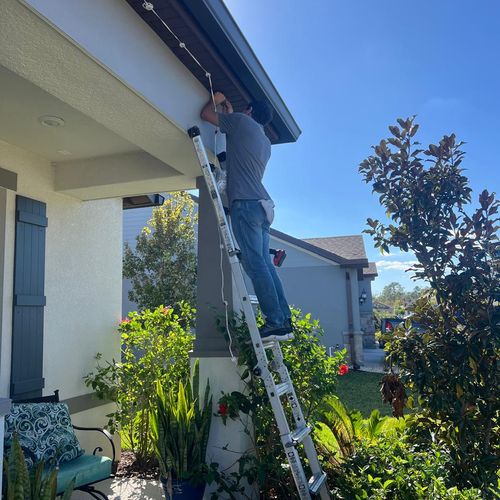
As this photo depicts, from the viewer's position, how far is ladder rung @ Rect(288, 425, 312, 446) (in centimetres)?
275

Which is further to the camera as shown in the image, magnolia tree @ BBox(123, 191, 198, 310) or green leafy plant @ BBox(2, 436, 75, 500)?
magnolia tree @ BBox(123, 191, 198, 310)

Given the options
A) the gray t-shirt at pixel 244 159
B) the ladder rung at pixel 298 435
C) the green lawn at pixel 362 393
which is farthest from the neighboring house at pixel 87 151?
the green lawn at pixel 362 393

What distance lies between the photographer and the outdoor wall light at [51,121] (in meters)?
3.71

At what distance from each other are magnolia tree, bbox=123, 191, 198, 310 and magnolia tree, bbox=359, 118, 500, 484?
7956 millimetres

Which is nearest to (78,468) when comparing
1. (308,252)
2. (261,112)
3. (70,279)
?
(70,279)

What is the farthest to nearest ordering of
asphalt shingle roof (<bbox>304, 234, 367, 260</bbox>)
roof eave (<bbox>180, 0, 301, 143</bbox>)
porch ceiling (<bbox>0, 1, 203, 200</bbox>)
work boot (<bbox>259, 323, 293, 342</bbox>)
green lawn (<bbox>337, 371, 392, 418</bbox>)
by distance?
asphalt shingle roof (<bbox>304, 234, 367, 260</bbox>) → green lawn (<bbox>337, 371, 392, 418</bbox>) → work boot (<bbox>259, 323, 293, 342</bbox>) → roof eave (<bbox>180, 0, 301, 143</bbox>) → porch ceiling (<bbox>0, 1, 203, 200</bbox>)

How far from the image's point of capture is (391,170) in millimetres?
3961

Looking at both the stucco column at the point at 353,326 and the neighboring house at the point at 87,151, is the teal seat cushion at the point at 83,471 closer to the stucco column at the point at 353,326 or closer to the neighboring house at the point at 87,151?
the neighboring house at the point at 87,151

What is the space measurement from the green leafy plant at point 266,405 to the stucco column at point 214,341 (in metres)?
0.08

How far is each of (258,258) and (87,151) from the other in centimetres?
235

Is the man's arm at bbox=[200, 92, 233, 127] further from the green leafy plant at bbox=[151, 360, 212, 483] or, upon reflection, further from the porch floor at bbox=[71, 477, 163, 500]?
the porch floor at bbox=[71, 477, 163, 500]

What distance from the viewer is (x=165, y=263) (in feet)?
37.9

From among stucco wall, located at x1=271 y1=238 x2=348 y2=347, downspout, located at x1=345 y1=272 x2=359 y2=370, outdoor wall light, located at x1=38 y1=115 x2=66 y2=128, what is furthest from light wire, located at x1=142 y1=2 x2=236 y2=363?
stucco wall, located at x1=271 y1=238 x2=348 y2=347

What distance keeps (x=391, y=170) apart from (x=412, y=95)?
341 centimetres
